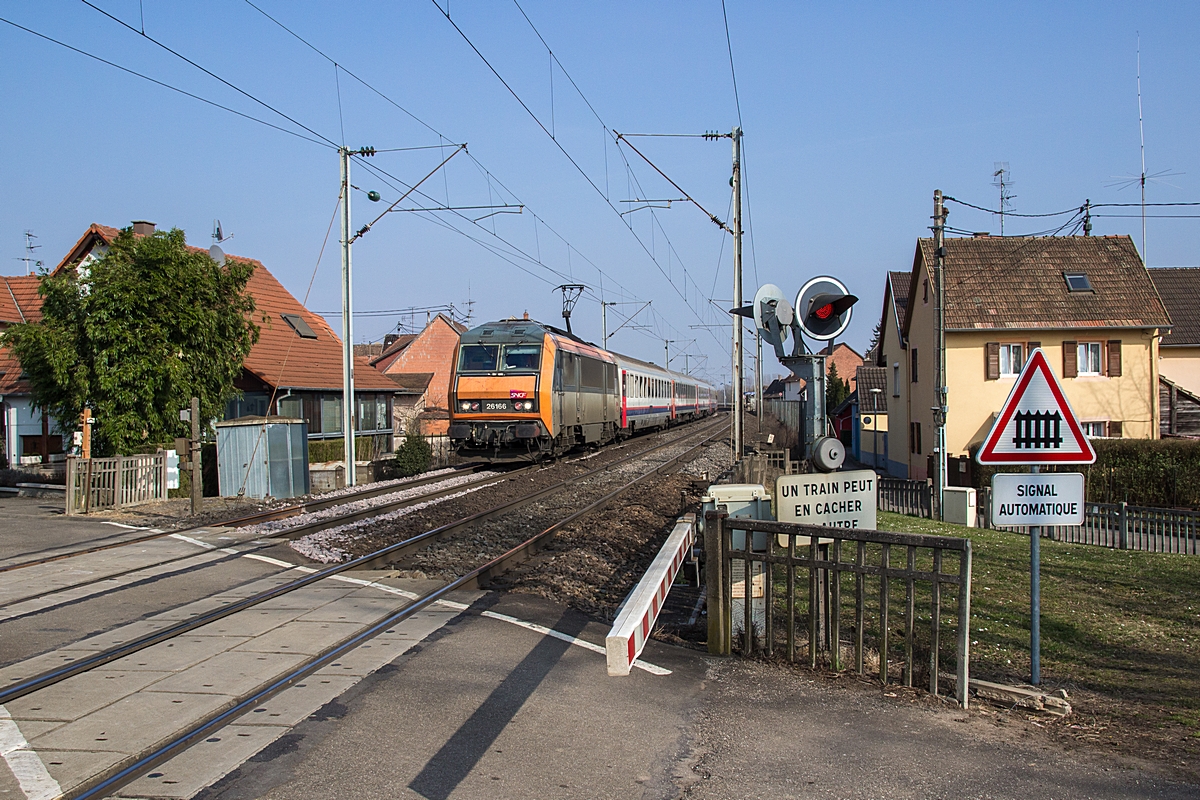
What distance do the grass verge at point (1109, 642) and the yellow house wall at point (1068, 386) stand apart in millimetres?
15121

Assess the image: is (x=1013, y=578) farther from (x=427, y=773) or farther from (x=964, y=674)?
(x=427, y=773)

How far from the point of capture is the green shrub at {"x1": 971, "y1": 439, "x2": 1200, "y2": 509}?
70.5ft

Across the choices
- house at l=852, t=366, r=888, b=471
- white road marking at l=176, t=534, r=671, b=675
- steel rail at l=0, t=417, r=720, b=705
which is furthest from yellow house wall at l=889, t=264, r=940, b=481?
white road marking at l=176, t=534, r=671, b=675

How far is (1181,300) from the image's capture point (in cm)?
3228

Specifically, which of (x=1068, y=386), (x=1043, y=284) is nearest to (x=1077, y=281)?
(x=1043, y=284)

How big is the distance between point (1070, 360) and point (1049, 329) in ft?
3.56

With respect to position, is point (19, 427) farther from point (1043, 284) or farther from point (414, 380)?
point (1043, 284)

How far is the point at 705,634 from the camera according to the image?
730 centimetres

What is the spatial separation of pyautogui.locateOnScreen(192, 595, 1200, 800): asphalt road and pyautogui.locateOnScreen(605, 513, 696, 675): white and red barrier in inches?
18.7

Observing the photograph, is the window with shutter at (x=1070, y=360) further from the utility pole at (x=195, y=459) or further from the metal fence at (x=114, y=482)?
the metal fence at (x=114, y=482)

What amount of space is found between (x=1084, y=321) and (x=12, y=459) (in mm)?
31292

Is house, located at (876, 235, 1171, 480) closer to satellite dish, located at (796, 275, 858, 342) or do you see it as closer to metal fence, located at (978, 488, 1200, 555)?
metal fence, located at (978, 488, 1200, 555)

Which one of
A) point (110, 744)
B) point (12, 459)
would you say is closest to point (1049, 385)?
point (110, 744)

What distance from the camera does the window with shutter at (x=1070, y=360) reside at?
2670 cm
